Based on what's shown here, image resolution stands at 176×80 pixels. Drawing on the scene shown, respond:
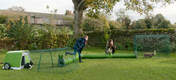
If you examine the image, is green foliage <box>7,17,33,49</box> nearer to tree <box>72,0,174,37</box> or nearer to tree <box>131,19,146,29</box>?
tree <box>72,0,174,37</box>

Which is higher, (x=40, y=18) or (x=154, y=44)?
(x=40, y=18)

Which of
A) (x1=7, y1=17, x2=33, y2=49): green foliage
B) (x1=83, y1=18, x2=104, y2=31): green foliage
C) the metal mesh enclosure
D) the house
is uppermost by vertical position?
the house

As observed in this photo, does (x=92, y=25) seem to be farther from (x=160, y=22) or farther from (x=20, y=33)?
(x=20, y=33)

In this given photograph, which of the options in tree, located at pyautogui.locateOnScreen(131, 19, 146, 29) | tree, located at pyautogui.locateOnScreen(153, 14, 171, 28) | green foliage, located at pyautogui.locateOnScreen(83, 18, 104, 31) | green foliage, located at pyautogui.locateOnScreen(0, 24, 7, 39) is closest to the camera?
green foliage, located at pyautogui.locateOnScreen(0, 24, 7, 39)

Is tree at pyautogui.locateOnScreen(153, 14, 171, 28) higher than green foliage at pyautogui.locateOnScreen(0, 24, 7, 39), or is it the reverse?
tree at pyautogui.locateOnScreen(153, 14, 171, 28)

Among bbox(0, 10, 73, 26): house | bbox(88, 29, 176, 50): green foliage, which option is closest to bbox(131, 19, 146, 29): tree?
bbox(0, 10, 73, 26): house

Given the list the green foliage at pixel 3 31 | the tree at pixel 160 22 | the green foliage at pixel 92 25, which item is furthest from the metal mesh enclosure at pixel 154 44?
the tree at pixel 160 22

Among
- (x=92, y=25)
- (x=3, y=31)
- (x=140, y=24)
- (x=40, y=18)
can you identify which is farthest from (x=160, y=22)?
(x=3, y=31)

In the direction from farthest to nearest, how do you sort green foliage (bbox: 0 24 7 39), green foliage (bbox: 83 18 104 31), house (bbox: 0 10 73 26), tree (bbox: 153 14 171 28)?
house (bbox: 0 10 73 26) < tree (bbox: 153 14 171 28) < green foliage (bbox: 83 18 104 31) < green foliage (bbox: 0 24 7 39)

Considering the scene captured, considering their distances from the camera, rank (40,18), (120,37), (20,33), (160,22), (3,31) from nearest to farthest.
Result: 1. (20,33)
2. (3,31)
3. (120,37)
4. (160,22)
5. (40,18)

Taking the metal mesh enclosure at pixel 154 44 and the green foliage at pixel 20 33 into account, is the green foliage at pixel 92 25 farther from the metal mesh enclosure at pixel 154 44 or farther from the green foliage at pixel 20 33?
the green foliage at pixel 20 33

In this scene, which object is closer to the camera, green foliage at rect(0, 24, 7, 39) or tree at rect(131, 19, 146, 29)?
green foliage at rect(0, 24, 7, 39)

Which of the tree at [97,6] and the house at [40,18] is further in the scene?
the house at [40,18]

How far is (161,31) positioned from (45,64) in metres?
15.3
